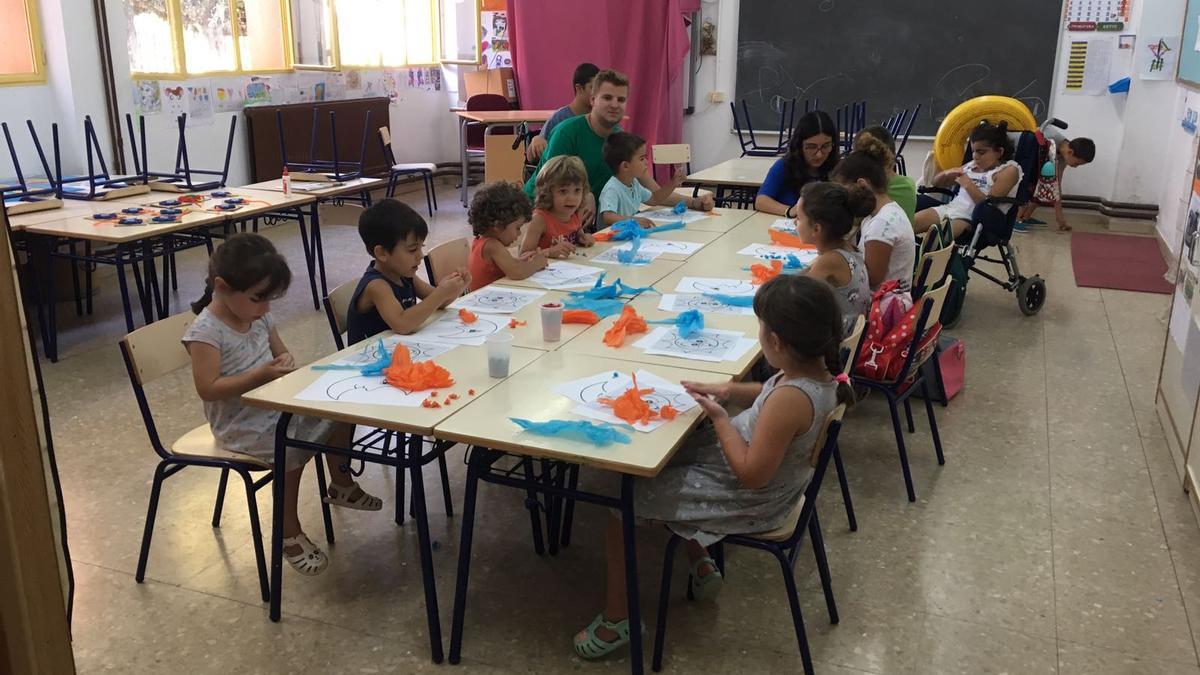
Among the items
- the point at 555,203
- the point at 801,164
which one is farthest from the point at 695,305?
the point at 801,164

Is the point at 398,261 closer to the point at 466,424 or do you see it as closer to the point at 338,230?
the point at 466,424

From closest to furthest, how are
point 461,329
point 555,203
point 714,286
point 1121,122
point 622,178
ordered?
point 461,329 < point 714,286 < point 555,203 < point 622,178 < point 1121,122

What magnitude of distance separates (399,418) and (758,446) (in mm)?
774

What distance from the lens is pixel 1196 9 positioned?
5977 mm

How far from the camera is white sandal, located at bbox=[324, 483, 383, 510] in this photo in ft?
9.37

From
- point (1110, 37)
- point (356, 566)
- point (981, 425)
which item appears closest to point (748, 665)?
point (356, 566)

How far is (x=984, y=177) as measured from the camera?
5.22m

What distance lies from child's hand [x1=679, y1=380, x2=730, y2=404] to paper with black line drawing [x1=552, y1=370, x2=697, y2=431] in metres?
0.03

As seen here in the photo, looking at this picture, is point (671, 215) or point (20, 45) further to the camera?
point (20, 45)

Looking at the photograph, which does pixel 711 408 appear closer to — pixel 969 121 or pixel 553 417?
pixel 553 417

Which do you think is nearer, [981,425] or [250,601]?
[250,601]

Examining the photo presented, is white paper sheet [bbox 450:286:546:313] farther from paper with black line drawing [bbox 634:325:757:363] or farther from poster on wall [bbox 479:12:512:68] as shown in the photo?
poster on wall [bbox 479:12:512:68]

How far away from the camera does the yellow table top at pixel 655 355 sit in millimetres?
2416

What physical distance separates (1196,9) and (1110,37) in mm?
1684
